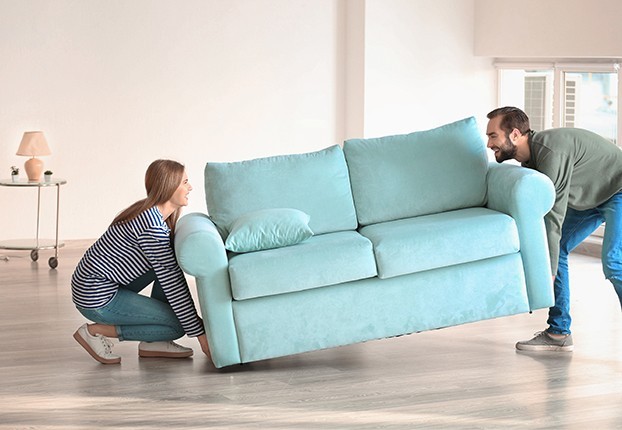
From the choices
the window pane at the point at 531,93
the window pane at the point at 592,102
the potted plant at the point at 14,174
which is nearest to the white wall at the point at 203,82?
the window pane at the point at 531,93

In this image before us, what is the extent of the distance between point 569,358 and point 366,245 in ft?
3.37

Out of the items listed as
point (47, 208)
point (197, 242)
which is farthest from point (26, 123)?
point (197, 242)

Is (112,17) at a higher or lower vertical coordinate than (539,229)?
higher

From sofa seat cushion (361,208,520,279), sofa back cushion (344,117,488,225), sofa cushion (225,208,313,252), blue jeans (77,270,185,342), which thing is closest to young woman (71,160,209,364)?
blue jeans (77,270,185,342)

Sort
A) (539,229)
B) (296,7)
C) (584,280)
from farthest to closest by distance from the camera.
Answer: (296,7), (584,280), (539,229)

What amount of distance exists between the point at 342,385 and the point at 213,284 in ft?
2.12

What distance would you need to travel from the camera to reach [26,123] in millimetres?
7383

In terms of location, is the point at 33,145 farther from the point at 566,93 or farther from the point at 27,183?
the point at 566,93

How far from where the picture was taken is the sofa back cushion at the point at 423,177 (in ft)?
16.3

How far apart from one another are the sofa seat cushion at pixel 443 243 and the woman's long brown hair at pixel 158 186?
0.86 meters

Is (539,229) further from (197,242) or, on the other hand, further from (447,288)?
(197,242)

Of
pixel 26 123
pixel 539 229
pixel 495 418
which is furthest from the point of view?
pixel 26 123

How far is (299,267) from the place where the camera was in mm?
4203

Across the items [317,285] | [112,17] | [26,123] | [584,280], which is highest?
[112,17]
